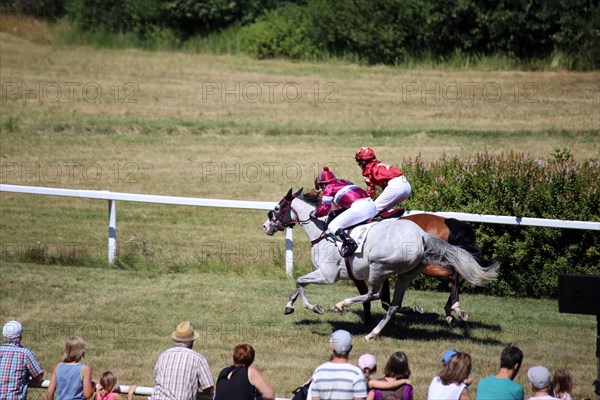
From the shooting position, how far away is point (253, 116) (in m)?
23.5

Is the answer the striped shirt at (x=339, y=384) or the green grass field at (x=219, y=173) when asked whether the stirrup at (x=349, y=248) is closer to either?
the green grass field at (x=219, y=173)

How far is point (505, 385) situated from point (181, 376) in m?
2.51

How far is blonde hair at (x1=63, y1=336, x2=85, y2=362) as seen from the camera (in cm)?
771

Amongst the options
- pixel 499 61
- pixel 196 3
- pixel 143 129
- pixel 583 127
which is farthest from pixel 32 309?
pixel 196 3

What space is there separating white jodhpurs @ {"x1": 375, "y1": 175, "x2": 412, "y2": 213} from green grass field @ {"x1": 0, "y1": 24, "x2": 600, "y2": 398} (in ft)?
4.90

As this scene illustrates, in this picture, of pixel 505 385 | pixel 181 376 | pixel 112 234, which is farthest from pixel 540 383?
pixel 112 234

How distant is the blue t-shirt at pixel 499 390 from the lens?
280 inches

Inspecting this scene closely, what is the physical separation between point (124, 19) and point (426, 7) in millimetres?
10701

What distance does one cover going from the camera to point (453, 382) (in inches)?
280

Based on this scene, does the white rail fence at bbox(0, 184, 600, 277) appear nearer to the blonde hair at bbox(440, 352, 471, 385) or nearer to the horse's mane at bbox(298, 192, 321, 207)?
the horse's mane at bbox(298, 192, 321, 207)

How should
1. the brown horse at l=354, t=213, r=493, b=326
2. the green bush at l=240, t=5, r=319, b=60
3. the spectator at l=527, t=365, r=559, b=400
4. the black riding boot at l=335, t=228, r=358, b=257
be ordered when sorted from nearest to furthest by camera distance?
the spectator at l=527, t=365, r=559, b=400 → the black riding boot at l=335, t=228, r=358, b=257 → the brown horse at l=354, t=213, r=493, b=326 → the green bush at l=240, t=5, r=319, b=60

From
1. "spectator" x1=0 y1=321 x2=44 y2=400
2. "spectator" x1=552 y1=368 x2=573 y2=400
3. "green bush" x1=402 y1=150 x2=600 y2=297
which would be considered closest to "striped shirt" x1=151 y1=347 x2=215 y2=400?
"spectator" x1=0 y1=321 x2=44 y2=400

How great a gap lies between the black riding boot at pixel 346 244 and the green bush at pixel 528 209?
289 centimetres

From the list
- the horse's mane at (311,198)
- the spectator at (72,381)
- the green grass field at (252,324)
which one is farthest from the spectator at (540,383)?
the horse's mane at (311,198)
